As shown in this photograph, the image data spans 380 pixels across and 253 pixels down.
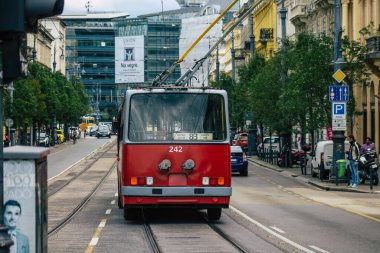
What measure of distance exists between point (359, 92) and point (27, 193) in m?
51.5

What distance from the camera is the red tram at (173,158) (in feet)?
68.2

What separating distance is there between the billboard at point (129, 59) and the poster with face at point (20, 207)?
110733 mm

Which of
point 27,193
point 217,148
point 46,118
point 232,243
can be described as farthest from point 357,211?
point 46,118

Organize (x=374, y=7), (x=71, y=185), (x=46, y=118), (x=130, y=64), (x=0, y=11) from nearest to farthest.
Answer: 1. (x=0, y=11)
2. (x=71, y=185)
3. (x=374, y=7)
4. (x=46, y=118)
5. (x=130, y=64)

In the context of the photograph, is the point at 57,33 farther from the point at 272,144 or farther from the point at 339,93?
the point at 339,93

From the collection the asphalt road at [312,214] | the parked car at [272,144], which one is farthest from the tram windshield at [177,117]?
the parked car at [272,144]

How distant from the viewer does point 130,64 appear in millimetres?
121125

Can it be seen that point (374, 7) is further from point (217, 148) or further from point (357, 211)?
point (217, 148)

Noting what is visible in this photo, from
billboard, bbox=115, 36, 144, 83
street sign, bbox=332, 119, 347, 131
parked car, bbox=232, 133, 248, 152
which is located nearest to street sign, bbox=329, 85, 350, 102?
street sign, bbox=332, 119, 347, 131

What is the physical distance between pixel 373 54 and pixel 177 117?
2842 cm

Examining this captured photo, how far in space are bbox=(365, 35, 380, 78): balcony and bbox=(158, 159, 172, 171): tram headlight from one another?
28.9 m

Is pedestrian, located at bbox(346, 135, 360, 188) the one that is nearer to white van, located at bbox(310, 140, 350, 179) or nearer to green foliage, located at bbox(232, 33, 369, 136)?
white van, located at bbox(310, 140, 350, 179)

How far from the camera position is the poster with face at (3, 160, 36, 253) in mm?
9930

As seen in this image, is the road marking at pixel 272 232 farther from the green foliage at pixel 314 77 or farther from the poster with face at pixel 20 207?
the green foliage at pixel 314 77
